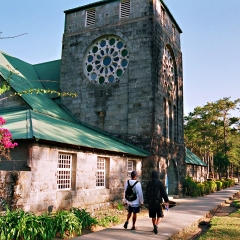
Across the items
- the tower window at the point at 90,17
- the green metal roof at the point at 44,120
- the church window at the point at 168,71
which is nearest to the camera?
the green metal roof at the point at 44,120

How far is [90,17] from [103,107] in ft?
23.1

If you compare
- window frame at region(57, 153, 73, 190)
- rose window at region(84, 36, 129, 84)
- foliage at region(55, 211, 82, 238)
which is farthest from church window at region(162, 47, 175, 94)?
foliage at region(55, 211, 82, 238)

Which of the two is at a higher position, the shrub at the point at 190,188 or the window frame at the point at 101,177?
the window frame at the point at 101,177

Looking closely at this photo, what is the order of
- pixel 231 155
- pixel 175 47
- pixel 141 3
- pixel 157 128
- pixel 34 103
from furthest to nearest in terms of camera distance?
pixel 231 155 < pixel 175 47 < pixel 141 3 < pixel 157 128 < pixel 34 103

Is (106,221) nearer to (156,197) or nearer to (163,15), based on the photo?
(156,197)

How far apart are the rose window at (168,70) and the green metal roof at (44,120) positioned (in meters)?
5.97

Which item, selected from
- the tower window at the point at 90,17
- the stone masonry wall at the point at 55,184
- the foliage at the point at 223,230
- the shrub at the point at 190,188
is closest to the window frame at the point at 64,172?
the stone masonry wall at the point at 55,184

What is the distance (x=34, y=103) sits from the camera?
52.0ft

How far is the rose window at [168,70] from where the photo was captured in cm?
2042

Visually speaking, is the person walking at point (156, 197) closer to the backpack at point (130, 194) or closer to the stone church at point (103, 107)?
the backpack at point (130, 194)

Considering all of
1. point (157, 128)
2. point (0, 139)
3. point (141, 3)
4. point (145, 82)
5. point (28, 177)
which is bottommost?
point (28, 177)

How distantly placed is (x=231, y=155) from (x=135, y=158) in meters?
39.1

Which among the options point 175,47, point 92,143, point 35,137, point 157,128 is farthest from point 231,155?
point 35,137

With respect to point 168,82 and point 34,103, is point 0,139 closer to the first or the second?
point 34,103
